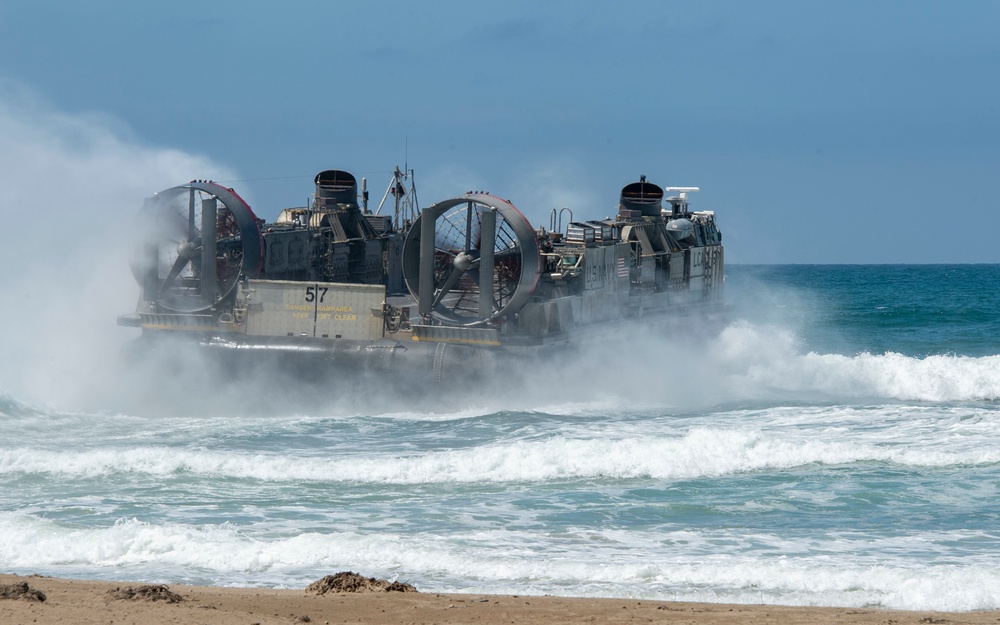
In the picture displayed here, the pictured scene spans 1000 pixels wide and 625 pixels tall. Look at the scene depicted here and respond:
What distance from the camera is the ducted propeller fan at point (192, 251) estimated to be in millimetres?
16047

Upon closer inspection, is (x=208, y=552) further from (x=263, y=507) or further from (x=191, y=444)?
(x=191, y=444)

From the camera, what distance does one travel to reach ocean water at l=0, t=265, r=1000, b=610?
7027mm

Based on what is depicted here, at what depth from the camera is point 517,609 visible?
5.96m

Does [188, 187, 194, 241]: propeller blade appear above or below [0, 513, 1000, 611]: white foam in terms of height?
above

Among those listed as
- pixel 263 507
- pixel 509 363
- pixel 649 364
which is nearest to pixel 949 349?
pixel 649 364

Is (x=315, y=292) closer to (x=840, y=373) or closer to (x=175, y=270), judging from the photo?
(x=175, y=270)

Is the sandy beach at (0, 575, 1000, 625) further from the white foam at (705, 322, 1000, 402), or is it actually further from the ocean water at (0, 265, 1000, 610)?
the white foam at (705, 322, 1000, 402)

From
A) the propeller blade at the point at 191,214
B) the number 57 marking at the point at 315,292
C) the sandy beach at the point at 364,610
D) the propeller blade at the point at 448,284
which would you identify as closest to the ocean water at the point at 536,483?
the sandy beach at the point at 364,610

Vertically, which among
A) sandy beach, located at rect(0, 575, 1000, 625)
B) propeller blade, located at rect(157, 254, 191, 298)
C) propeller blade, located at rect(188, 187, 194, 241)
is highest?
propeller blade, located at rect(188, 187, 194, 241)

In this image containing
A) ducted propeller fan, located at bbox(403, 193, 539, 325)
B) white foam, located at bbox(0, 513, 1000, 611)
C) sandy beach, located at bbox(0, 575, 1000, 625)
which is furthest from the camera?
ducted propeller fan, located at bbox(403, 193, 539, 325)

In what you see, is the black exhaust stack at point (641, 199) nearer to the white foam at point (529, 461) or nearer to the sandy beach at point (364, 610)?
the white foam at point (529, 461)

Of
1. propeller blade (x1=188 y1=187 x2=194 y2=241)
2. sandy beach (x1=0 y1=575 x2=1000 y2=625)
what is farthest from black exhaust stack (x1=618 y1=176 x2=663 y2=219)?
sandy beach (x1=0 y1=575 x2=1000 y2=625)

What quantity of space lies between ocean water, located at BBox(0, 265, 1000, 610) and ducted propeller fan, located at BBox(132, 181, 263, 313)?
1.37 metres

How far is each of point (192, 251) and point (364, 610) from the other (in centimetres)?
1107
